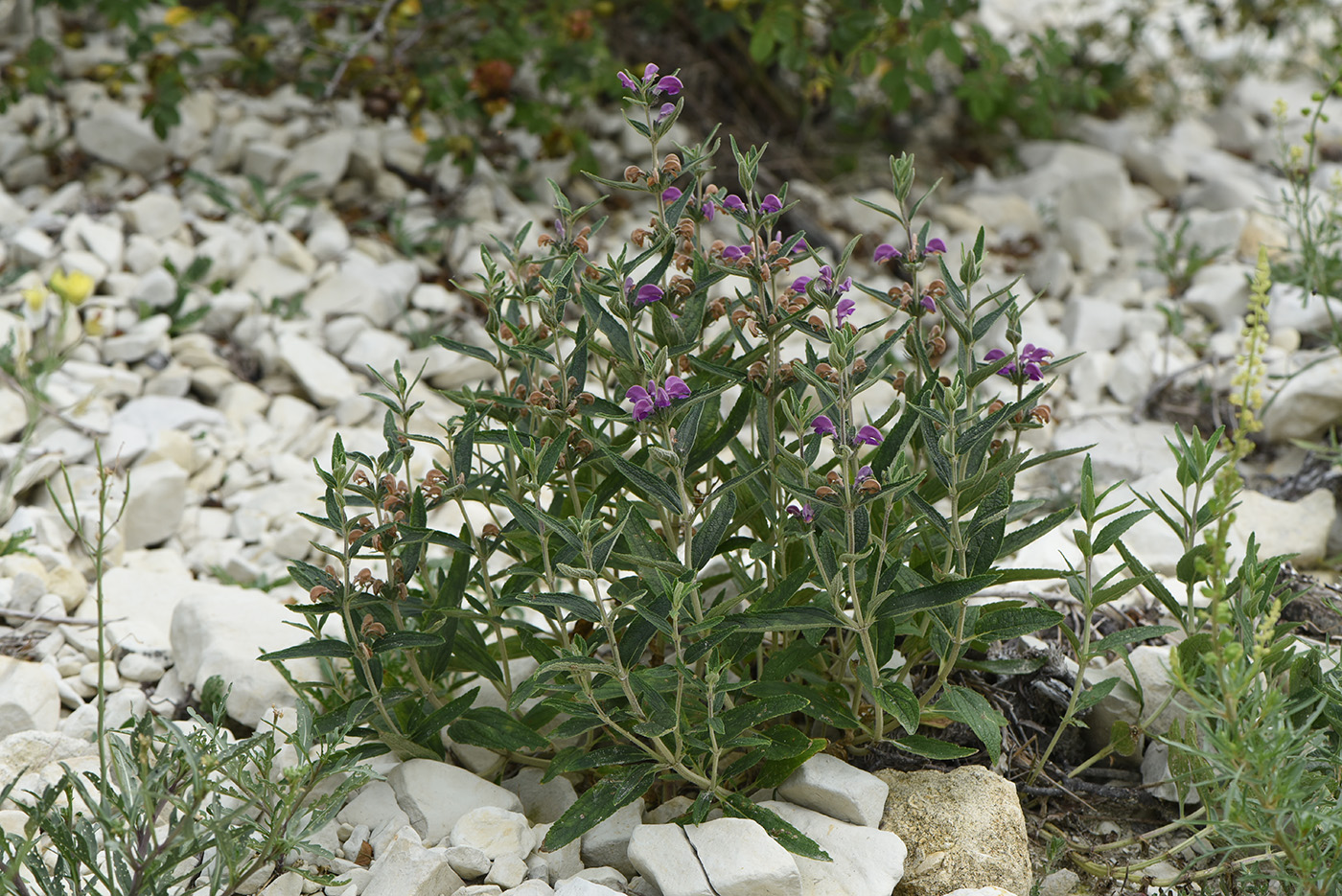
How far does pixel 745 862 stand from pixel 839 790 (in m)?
0.26

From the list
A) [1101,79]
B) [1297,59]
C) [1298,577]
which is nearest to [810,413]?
[1298,577]

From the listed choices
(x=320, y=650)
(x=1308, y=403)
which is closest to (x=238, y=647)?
(x=320, y=650)

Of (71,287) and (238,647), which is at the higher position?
(71,287)

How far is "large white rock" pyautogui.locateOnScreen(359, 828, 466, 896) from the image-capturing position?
6.03 ft

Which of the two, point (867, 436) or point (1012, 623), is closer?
point (867, 436)

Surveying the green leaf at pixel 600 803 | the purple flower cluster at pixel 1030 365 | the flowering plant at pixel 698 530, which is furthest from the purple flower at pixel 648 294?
the green leaf at pixel 600 803

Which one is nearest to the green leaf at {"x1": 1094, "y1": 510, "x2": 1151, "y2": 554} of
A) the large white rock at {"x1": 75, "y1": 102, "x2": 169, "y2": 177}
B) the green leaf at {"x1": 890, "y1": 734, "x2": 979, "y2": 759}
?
the green leaf at {"x1": 890, "y1": 734, "x2": 979, "y2": 759}

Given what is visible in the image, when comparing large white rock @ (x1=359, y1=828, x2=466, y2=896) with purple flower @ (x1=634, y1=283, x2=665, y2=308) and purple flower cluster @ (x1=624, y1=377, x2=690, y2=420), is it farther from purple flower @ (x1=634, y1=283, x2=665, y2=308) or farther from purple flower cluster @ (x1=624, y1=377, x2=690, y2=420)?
purple flower @ (x1=634, y1=283, x2=665, y2=308)

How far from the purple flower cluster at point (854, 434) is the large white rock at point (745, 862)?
0.63 metres

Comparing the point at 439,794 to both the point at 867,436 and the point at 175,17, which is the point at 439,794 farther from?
the point at 175,17

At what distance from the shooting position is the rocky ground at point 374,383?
197 centimetres

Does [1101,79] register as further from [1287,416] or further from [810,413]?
[810,413]

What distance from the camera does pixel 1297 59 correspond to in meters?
6.18

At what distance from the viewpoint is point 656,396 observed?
5.82ft
